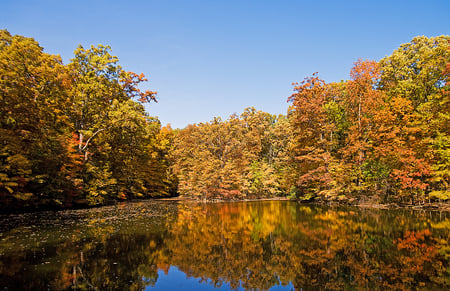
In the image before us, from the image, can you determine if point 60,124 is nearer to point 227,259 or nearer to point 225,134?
point 227,259

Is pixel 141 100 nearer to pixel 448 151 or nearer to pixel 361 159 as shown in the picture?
pixel 361 159

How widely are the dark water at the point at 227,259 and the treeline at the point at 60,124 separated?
866 centimetres

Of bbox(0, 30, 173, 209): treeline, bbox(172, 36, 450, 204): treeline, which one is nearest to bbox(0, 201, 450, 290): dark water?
bbox(0, 30, 173, 209): treeline

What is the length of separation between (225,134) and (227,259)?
3247 cm

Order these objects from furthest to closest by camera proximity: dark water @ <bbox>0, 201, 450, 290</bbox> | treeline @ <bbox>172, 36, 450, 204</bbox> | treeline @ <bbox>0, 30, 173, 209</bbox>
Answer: treeline @ <bbox>172, 36, 450, 204</bbox> → treeline @ <bbox>0, 30, 173, 209</bbox> → dark water @ <bbox>0, 201, 450, 290</bbox>

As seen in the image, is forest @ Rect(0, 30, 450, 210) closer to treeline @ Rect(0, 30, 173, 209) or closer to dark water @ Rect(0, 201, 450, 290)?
treeline @ Rect(0, 30, 173, 209)

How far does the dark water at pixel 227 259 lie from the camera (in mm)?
5738

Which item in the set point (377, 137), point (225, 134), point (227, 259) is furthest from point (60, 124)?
point (377, 137)

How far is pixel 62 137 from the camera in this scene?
70.6ft

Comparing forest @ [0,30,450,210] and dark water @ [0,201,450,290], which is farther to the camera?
forest @ [0,30,450,210]

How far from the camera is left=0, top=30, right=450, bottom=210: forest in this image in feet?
58.7

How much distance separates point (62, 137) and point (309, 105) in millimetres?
24911

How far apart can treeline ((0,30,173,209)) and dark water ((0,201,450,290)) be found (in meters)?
8.66

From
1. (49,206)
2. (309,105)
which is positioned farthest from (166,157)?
(309,105)
